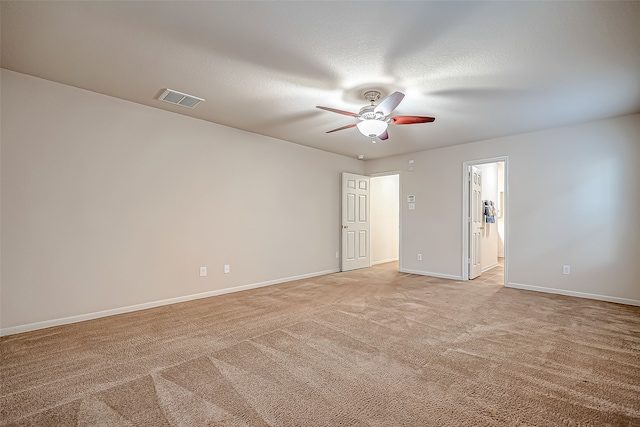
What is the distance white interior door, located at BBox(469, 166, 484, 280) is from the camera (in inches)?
214

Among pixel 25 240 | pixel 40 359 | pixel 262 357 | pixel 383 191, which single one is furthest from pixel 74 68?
pixel 383 191

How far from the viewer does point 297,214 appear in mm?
5535

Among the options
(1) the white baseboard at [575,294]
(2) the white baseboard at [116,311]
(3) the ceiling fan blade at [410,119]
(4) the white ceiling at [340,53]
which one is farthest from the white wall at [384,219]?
(3) the ceiling fan blade at [410,119]

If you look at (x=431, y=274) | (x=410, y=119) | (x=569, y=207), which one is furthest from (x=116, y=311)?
(x=569, y=207)

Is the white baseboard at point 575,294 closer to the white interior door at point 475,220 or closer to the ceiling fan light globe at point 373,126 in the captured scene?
the white interior door at point 475,220

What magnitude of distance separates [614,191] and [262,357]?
192 inches

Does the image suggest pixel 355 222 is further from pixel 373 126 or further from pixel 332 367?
pixel 332 367

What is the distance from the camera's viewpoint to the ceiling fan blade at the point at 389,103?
8.75 feet

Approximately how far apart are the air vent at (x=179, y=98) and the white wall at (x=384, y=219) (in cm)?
460

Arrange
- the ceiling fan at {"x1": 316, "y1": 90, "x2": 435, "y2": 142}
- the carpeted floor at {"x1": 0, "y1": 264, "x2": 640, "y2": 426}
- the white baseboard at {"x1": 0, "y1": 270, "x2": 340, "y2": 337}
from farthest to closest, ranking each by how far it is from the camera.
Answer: the ceiling fan at {"x1": 316, "y1": 90, "x2": 435, "y2": 142} < the white baseboard at {"x1": 0, "y1": 270, "x2": 340, "y2": 337} < the carpeted floor at {"x1": 0, "y1": 264, "x2": 640, "y2": 426}

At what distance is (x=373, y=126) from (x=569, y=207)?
333 centimetres

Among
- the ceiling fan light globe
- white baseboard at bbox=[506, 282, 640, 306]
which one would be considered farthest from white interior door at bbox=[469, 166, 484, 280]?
the ceiling fan light globe

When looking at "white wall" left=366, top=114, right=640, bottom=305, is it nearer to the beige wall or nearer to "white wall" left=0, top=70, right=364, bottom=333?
the beige wall

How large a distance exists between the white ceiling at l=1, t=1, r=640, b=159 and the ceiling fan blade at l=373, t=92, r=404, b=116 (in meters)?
0.26
